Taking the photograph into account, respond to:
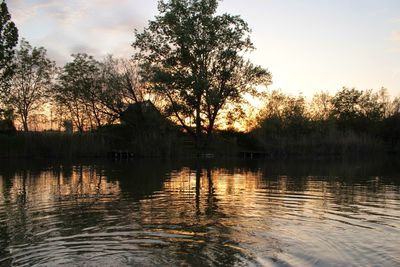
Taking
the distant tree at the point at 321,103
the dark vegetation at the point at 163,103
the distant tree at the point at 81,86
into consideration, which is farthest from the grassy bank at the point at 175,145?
the distant tree at the point at 321,103

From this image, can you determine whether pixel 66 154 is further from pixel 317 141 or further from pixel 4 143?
pixel 317 141

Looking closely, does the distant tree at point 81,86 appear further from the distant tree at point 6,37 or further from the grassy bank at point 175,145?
the distant tree at point 6,37

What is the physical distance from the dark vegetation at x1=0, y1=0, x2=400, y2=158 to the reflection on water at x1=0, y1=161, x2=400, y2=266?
30444 mm

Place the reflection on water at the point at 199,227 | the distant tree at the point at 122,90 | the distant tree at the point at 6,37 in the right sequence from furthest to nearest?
1. the distant tree at the point at 122,90
2. the distant tree at the point at 6,37
3. the reflection on water at the point at 199,227

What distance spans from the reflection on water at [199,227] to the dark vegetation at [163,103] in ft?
99.9

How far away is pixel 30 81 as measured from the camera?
5816 cm

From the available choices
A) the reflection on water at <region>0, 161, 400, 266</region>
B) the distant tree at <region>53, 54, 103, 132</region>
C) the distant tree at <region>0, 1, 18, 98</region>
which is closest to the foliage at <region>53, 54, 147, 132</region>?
the distant tree at <region>53, 54, 103, 132</region>

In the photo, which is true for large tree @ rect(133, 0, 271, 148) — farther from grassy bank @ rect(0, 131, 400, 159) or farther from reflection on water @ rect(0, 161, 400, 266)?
reflection on water @ rect(0, 161, 400, 266)

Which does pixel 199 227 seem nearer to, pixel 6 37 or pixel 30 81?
pixel 6 37

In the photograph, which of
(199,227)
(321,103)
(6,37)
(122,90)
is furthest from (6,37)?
(321,103)

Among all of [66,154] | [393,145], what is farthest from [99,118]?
[393,145]

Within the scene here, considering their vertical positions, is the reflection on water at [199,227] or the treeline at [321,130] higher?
the treeline at [321,130]

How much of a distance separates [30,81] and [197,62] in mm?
25555

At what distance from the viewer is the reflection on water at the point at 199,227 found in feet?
25.6
